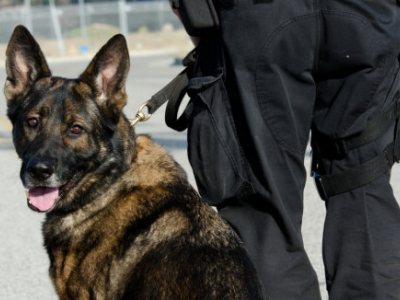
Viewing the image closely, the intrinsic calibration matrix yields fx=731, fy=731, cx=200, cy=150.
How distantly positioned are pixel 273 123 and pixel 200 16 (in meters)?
0.51

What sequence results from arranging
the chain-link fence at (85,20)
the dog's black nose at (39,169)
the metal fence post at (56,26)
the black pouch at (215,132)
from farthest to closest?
the chain-link fence at (85,20)
the metal fence post at (56,26)
the dog's black nose at (39,169)
the black pouch at (215,132)

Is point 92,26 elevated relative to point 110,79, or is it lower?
lower

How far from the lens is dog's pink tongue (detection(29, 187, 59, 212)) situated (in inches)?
130

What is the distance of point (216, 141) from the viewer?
2938mm

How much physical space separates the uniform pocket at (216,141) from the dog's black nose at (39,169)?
2.16ft

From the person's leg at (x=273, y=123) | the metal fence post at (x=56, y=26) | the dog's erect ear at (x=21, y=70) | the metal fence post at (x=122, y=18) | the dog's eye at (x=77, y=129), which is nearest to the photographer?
the person's leg at (x=273, y=123)

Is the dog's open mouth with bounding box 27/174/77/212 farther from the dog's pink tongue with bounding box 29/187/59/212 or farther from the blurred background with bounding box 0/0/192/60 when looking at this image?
the blurred background with bounding box 0/0/192/60

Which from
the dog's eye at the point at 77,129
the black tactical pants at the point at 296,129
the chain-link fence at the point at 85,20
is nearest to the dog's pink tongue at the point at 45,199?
the dog's eye at the point at 77,129

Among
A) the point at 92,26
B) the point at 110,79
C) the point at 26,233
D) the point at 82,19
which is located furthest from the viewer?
the point at 92,26

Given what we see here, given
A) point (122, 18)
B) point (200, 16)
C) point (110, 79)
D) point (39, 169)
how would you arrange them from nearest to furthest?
point (200, 16), point (39, 169), point (110, 79), point (122, 18)

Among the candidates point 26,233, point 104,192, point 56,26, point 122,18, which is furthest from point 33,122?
point 122,18

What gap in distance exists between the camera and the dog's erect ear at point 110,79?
3361mm

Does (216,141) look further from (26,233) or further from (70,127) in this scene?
(26,233)

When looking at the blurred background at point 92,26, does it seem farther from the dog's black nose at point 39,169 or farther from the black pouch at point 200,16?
the black pouch at point 200,16
